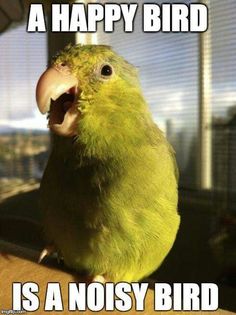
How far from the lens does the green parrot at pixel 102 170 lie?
667 millimetres

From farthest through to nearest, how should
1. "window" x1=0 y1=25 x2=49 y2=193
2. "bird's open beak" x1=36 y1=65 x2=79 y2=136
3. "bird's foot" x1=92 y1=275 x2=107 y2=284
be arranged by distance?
"window" x1=0 y1=25 x2=49 y2=193
"bird's foot" x1=92 y1=275 x2=107 y2=284
"bird's open beak" x1=36 y1=65 x2=79 y2=136

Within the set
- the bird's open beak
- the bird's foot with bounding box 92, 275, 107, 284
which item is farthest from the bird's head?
the bird's foot with bounding box 92, 275, 107, 284

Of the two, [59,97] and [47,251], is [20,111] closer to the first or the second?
[47,251]

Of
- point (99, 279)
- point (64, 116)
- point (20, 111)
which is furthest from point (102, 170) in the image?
point (20, 111)

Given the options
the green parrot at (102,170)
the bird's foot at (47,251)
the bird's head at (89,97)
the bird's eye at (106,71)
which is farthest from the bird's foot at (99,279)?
the bird's eye at (106,71)

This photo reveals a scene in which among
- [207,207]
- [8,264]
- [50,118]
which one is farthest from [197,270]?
[50,118]

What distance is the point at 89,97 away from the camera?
67cm

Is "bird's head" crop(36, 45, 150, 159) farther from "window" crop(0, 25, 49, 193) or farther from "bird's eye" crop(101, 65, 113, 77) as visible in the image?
"window" crop(0, 25, 49, 193)

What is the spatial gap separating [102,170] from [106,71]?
0.19m

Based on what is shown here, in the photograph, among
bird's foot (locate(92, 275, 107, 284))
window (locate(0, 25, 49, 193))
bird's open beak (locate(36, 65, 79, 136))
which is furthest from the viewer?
window (locate(0, 25, 49, 193))

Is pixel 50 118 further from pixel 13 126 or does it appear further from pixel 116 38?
pixel 13 126

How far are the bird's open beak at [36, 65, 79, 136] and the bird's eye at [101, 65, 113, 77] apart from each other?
0.06 metres

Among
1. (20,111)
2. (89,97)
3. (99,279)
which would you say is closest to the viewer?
(89,97)

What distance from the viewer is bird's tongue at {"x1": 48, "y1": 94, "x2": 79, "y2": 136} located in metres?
0.65
